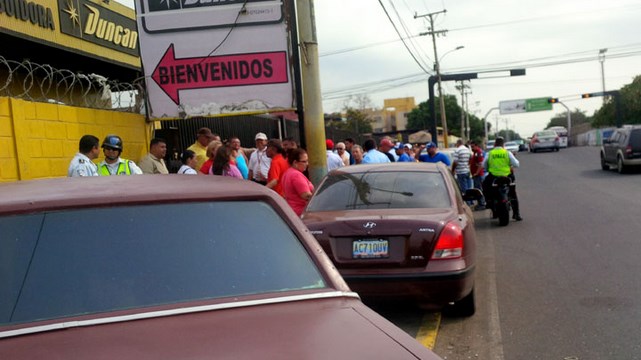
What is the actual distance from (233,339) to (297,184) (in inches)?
190

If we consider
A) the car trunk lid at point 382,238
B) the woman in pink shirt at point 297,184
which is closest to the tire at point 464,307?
the car trunk lid at point 382,238

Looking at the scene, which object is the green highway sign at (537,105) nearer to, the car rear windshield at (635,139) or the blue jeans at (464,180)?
the car rear windshield at (635,139)

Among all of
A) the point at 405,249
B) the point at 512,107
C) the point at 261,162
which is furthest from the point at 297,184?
the point at 512,107

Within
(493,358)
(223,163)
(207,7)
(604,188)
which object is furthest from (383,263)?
(604,188)

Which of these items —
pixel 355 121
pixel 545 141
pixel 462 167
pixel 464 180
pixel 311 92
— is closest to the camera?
pixel 311 92

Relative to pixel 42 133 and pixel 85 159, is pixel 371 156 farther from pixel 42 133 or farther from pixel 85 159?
pixel 85 159

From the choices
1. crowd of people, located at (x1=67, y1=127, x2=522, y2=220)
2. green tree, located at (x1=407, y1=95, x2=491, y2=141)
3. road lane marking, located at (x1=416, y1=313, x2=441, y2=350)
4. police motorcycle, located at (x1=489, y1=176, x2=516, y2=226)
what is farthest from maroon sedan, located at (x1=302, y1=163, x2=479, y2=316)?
green tree, located at (x1=407, y1=95, x2=491, y2=141)

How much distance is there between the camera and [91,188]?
8.89 ft

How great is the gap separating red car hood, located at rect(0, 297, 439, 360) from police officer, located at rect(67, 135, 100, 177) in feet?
14.8

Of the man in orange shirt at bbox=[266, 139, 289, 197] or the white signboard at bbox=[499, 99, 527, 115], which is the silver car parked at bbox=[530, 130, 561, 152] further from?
the white signboard at bbox=[499, 99, 527, 115]

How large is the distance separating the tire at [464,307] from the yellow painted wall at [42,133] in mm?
5332

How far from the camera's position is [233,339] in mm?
2076

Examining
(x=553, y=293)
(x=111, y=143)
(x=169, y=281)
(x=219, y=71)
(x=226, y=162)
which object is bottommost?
(x=553, y=293)

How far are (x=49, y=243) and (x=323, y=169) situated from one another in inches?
260
